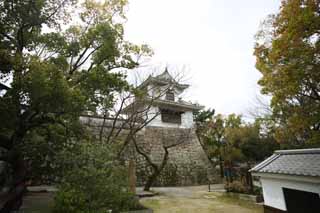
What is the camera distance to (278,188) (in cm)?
434

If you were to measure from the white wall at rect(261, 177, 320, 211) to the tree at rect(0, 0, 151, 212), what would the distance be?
16.1 feet

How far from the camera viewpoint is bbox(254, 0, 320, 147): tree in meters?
4.93

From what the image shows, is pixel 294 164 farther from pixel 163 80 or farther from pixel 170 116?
pixel 170 116

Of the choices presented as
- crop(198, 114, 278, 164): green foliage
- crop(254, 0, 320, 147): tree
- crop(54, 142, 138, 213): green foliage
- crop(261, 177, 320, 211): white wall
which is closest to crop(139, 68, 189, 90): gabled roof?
crop(254, 0, 320, 147): tree

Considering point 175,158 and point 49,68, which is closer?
point 49,68

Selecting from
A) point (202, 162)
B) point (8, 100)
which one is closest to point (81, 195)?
point (8, 100)

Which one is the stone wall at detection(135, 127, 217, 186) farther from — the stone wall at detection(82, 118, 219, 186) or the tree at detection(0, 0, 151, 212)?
the tree at detection(0, 0, 151, 212)

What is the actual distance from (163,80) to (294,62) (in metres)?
7.19

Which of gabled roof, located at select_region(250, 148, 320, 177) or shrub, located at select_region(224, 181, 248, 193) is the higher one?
gabled roof, located at select_region(250, 148, 320, 177)

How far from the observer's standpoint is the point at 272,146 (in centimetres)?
1377

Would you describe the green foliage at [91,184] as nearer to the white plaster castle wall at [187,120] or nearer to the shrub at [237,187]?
the shrub at [237,187]

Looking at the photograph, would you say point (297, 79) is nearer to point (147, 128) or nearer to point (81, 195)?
point (81, 195)

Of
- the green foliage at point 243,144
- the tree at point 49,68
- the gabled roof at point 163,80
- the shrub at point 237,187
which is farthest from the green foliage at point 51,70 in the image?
the green foliage at point 243,144

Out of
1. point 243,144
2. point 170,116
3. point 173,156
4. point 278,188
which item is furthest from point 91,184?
point 243,144
